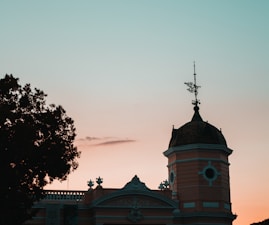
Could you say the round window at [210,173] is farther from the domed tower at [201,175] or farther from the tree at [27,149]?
the tree at [27,149]

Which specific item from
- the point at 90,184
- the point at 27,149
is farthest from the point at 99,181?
the point at 27,149

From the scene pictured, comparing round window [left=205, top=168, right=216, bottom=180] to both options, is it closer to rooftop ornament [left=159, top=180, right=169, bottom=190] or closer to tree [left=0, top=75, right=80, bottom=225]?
rooftop ornament [left=159, top=180, right=169, bottom=190]

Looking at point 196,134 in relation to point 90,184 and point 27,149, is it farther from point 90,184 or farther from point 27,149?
point 27,149

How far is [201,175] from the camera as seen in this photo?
49.6m

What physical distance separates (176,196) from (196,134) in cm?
516

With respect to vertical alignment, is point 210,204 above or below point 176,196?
below

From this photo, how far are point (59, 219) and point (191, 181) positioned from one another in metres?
11.1

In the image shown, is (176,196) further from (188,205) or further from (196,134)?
(196,134)

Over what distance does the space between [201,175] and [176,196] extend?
2.68m

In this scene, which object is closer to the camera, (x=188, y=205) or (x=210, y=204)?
(x=210, y=204)

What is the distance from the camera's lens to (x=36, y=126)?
114 feet

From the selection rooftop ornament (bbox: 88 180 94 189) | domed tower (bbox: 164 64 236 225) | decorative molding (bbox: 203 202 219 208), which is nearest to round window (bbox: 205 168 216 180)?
domed tower (bbox: 164 64 236 225)

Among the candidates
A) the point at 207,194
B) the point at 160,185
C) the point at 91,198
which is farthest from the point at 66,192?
the point at 207,194

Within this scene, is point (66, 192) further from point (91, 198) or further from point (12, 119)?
point (12, 119)
